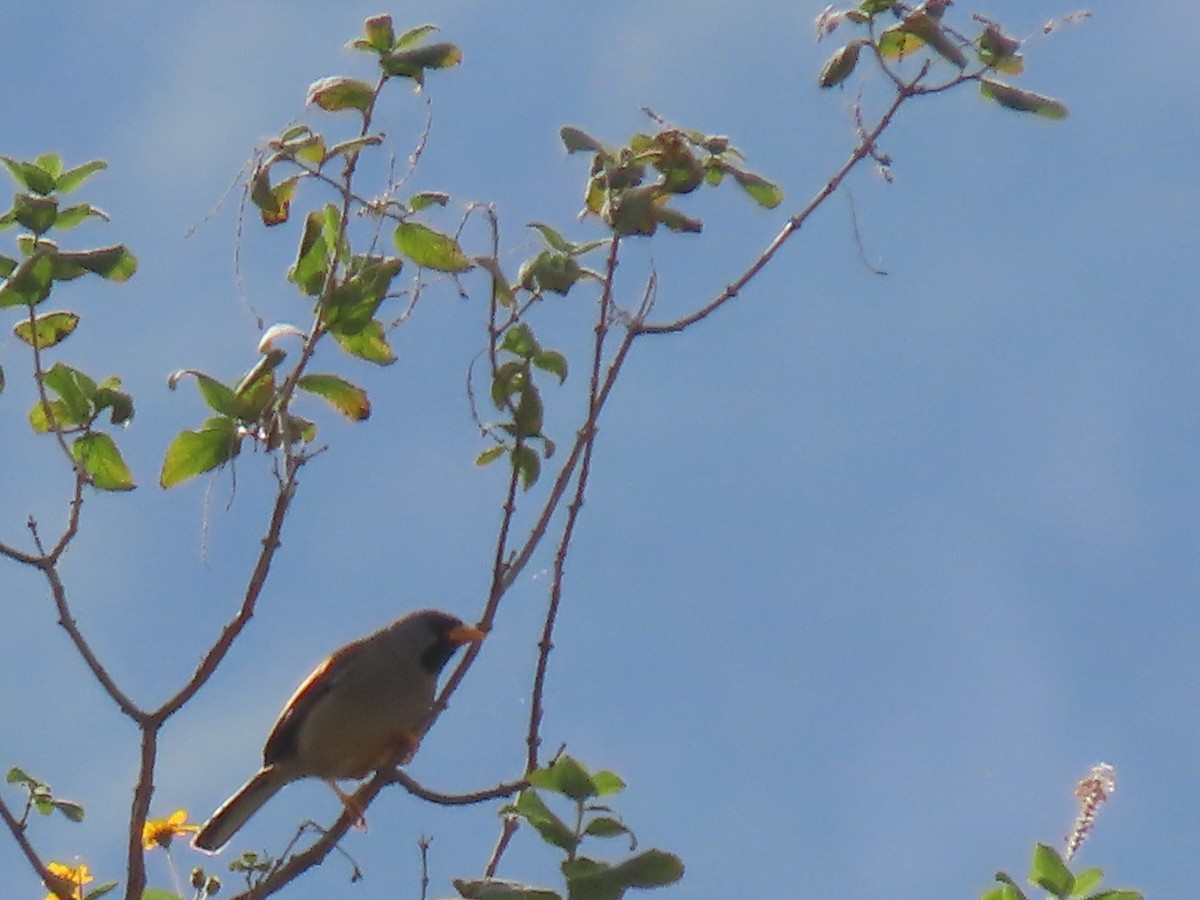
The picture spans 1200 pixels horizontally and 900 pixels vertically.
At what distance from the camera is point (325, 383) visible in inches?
161

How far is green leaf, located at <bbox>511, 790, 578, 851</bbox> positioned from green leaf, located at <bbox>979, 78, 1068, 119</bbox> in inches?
80.7

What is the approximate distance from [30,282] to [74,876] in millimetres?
1362

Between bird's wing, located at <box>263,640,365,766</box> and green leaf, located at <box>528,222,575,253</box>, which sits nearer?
green leaf, located at <box>528,222,575,253</box>

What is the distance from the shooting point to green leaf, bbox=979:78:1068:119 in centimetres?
406

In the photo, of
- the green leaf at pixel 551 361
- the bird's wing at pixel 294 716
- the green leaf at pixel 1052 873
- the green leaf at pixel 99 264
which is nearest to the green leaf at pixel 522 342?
the green leaf at pixel 551 361

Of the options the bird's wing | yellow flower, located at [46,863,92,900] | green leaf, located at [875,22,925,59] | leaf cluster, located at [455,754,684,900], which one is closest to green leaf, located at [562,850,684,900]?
leaf cluster, located at [455,754,684,900]

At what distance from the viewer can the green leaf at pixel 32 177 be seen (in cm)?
408

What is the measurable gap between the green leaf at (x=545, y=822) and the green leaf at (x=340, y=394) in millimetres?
1345

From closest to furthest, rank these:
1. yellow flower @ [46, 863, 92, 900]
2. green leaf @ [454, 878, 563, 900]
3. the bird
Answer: green leaf @ [454, 878, 563, 900], yellow flower @ [46, 863, 92, 900], the bird

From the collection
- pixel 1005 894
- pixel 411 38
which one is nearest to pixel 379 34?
pixel 411 38

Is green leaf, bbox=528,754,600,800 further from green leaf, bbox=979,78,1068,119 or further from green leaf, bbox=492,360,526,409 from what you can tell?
green leaf, bbox=979,78,1068,119

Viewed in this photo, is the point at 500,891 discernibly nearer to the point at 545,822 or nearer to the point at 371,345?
the point at 545,822

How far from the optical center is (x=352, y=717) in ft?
19.1

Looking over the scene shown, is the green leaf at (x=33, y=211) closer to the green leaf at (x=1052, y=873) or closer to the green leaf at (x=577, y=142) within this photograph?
the green leaf at (x=577, y=142)
